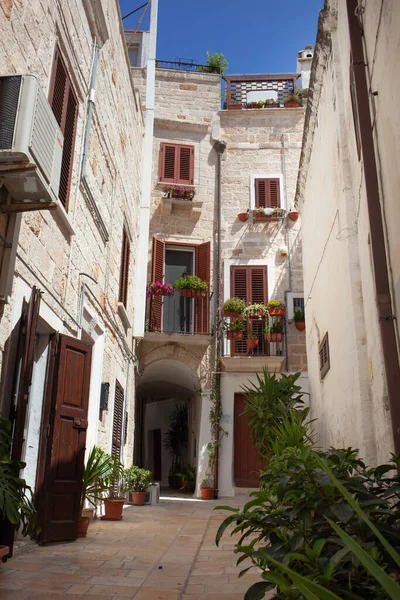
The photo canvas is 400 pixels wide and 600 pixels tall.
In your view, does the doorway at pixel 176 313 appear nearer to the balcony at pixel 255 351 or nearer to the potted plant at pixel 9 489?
the balcony at pixel 255 351

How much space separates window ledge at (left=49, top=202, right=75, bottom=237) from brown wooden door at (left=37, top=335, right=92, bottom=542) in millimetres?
1231

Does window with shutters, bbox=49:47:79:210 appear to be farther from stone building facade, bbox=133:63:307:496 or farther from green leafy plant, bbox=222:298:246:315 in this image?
green leafy plant, bbox=222:298:246:315

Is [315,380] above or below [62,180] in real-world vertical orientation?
below

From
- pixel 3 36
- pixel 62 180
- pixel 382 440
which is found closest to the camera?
pixel 3 36

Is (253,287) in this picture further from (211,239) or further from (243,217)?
(243,217)

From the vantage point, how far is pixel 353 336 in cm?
545

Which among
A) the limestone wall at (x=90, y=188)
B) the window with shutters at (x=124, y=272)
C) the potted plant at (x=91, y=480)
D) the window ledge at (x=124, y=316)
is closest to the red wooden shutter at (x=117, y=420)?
the limestone wall at (x=90, y=188)

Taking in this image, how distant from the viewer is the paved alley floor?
11.3 ft

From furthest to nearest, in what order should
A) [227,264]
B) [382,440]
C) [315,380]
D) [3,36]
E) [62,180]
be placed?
1. [227,264]
2. [315,380]
3. [62,180]
4. [382,440]
5. [3,36]

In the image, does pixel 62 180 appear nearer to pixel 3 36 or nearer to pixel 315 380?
pixel 3 36

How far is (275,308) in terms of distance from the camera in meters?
Answer: 12.7

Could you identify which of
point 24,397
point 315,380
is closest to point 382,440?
point 24,397

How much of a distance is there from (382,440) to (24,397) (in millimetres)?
2986

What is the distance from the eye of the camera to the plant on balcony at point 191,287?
496 inches
